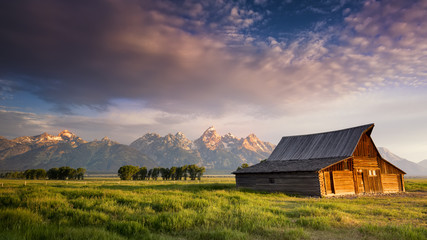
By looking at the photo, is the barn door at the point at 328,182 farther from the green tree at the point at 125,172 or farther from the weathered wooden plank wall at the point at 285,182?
the green tree at the point at 125,172

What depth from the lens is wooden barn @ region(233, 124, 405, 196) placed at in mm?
26875

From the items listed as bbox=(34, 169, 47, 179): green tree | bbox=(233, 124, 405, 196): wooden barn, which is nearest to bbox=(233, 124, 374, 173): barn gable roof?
bbox=(233, 124, 405, 196): wooden barn

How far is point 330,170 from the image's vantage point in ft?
89.1

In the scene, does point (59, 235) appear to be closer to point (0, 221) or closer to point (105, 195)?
point (0, 221)

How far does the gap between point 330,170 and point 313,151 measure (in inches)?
269

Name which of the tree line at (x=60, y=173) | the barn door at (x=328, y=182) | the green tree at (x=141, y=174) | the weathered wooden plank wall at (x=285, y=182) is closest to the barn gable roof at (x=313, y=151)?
the weathered wooden plank wall at (x=285, y=182)

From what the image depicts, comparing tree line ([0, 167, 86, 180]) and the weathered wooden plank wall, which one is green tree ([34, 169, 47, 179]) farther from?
the weathered wooden plank wall

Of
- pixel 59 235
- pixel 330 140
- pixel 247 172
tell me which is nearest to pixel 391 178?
pixel 330 140

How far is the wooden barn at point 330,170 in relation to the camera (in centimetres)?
2688

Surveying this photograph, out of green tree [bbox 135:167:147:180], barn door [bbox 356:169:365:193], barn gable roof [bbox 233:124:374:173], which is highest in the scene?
barn gable roof [bbox 233:124:374:173]

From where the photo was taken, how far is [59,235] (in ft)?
23.1

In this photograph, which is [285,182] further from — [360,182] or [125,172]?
[125,172]

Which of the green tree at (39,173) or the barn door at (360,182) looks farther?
the green tree at (39,173)

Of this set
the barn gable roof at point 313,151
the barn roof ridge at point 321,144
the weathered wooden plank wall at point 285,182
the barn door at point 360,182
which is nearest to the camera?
the weathered wooden plank wall at point 285,182
